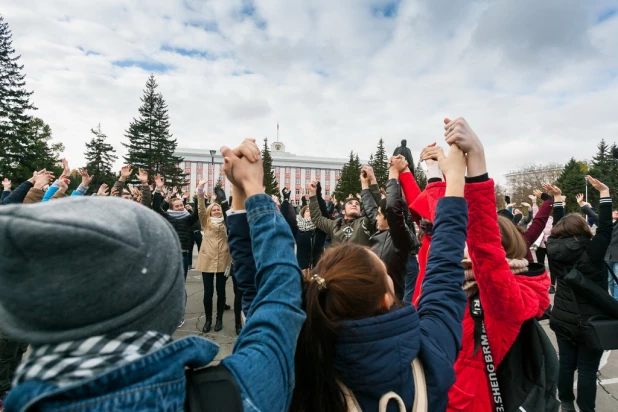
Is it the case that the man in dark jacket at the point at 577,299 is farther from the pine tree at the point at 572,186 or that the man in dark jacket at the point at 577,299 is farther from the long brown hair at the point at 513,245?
the pine tree at the point at 572,186

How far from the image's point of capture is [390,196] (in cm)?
332

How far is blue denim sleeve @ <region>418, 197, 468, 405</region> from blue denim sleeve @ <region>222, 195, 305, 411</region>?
1.94 feet

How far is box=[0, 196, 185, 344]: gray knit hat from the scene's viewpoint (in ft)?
2.04

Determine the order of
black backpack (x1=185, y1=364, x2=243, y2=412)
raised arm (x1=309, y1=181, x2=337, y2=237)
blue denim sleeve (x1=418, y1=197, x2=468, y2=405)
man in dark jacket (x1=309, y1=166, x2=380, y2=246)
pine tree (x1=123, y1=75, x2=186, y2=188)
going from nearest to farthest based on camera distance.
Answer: black backpack (x1=185, y1=364, x2=243, y2=412) < blue denim sleeve (x1=418, y1=197, x2=468, y2=405) < man in dark jacket (x1=309, y1=166, x2=380, y2=246) < raised arm (x1=309, y1=181, x2=337, y2=237) < pine tree (x1=123, y1=75, x2=186, y2=188)

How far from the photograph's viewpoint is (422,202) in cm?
285

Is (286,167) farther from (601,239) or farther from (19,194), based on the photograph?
(601,239)

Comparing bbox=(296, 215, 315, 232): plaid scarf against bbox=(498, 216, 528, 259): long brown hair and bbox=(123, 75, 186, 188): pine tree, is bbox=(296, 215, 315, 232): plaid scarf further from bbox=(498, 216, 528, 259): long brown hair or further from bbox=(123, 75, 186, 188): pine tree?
bbox=(123, 75, 186, 188): pine tree

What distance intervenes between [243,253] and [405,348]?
68 centimetres

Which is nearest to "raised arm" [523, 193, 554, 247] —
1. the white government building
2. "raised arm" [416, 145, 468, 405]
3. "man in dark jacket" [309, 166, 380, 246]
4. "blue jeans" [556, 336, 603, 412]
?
"blue jeans" [556, 336, 603, 412]

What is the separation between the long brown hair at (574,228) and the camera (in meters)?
3.50

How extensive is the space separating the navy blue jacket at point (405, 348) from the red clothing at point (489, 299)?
0.86 ft

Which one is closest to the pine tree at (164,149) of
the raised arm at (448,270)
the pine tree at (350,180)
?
the pine tree at (350,180)

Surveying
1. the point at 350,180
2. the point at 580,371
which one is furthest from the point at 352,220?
the point at 350,180

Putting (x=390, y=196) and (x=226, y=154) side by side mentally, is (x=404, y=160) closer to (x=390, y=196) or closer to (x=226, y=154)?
(x=390, y=196)
